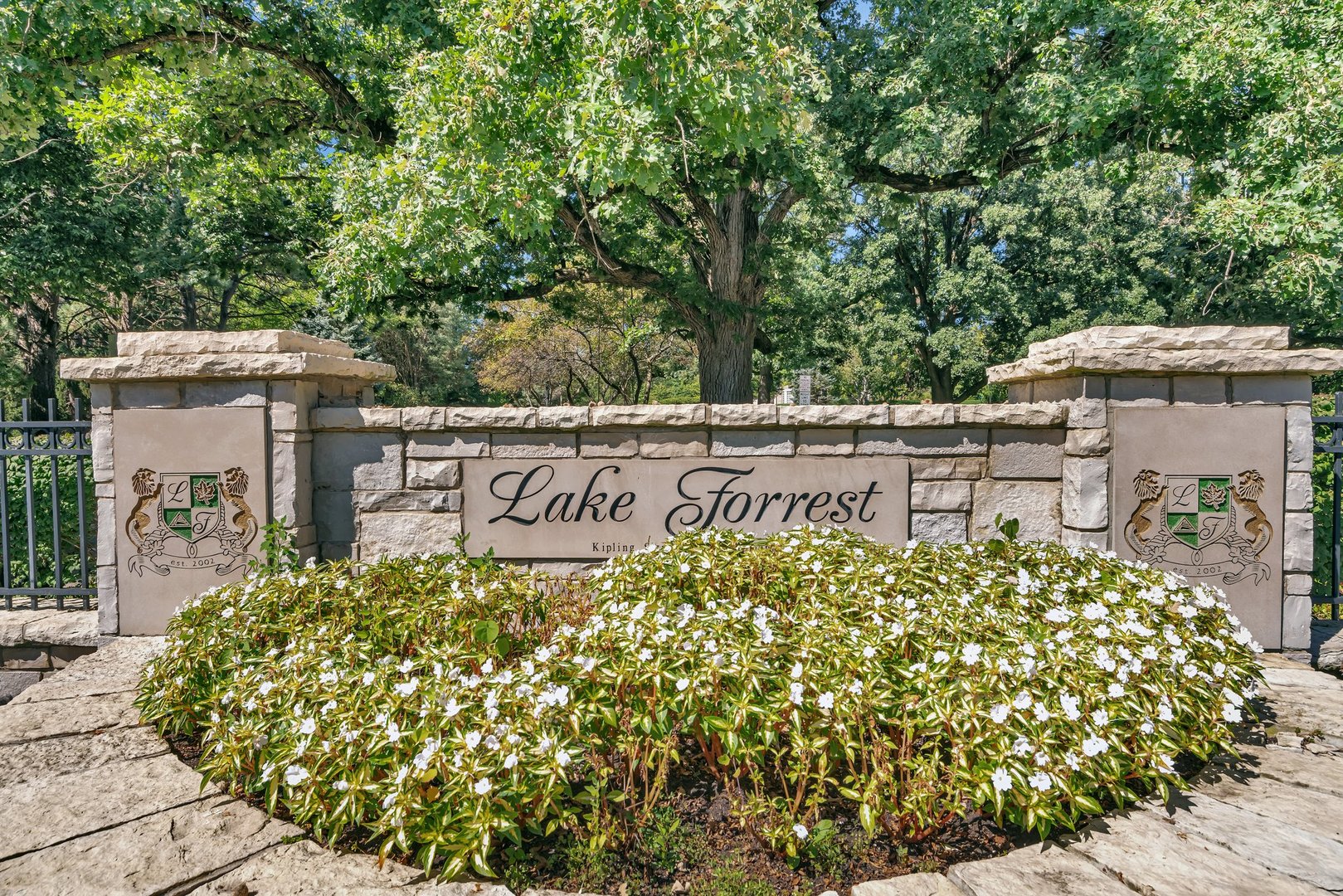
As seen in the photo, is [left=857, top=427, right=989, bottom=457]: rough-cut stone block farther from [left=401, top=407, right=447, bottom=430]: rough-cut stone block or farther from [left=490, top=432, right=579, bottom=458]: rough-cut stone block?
[left=401, top=407, right=447, bottom=430]: rough-cut stone block

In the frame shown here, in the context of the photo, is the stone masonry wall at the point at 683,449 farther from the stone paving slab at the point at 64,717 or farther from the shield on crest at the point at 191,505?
the stone paving slab at the point at 64,717

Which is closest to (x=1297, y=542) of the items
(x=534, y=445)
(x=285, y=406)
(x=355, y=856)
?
(x=534, y=445)

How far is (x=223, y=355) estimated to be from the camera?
13.8 feet

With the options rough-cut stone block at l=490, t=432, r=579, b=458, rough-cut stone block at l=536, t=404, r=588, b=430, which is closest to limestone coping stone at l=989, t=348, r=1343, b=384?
rough-cut stone block at l=536, t=404, r=588, b=430

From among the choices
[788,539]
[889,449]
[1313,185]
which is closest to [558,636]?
[788,539]

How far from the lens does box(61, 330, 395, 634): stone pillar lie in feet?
13.8

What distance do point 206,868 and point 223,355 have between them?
3103 millimetres

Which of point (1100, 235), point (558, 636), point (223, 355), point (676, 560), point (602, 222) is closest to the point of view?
point (558, 636)

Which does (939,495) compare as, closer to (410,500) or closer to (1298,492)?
(1298,492)

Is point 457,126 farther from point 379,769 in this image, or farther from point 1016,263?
point 1016,263

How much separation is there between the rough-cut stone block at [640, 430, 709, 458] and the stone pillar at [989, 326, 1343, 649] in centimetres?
220

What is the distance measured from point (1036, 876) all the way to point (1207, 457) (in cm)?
306

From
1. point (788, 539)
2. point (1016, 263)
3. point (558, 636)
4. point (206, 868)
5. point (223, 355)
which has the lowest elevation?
point (206, 868)

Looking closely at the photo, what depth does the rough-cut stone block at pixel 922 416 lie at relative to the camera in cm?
421
